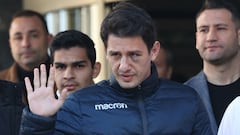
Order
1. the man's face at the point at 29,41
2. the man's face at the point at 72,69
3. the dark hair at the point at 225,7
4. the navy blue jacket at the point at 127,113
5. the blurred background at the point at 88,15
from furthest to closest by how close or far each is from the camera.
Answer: the blurred background at the point at 88,15, the man's face at the point at 29,41, the dark hair at the point at 225,7, the man's face at the point at 72,69, the navy blue jacket at the point at 127,113

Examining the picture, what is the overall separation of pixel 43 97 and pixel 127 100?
0.34 metres

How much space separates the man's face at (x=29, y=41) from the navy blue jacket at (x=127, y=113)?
6.53 feet

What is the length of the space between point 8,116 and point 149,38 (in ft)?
2.31

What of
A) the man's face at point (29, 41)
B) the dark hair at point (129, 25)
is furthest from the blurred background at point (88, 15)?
the dark hair at point (129, 25)

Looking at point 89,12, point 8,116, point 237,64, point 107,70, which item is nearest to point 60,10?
point 89,12

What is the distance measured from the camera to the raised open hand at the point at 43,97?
3117mm

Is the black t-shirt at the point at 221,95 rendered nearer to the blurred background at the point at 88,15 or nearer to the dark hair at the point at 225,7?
the dark hair at the point at 225,7

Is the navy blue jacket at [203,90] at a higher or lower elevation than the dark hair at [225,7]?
lower

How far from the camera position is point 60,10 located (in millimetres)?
6328

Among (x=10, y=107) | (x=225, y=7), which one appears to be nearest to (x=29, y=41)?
(x=225, y=7)

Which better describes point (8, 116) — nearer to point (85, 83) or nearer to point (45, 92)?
point (45, 92)

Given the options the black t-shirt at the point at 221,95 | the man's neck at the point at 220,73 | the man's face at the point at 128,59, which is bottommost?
the black t-shirt at the point at 221,95

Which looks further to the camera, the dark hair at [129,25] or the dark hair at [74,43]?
the dark hair at [74,43]

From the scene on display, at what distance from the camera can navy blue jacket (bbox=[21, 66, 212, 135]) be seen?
3.11 m
